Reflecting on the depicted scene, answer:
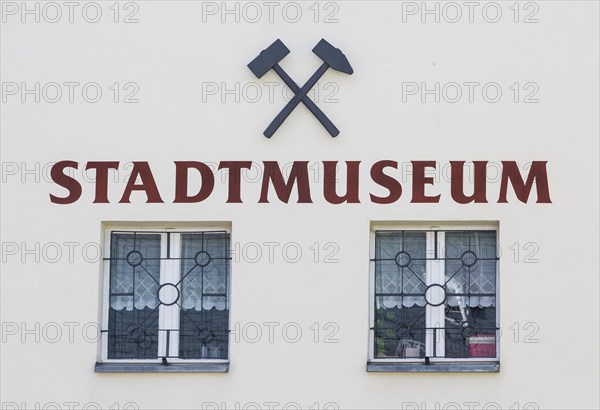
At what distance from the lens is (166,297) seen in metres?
10.6

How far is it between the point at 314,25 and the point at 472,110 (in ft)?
4.93

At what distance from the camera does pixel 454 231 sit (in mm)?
10594

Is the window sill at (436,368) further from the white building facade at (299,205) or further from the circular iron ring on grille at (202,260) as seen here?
the circular iron ring on grille at (202,260)

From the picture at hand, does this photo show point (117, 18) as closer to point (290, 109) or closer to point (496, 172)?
point (290, 109)

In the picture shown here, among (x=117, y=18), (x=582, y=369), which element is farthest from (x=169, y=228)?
(x=582, y=369)

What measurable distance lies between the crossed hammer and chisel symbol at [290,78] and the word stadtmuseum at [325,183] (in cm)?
33

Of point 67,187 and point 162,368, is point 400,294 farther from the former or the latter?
point 67,187

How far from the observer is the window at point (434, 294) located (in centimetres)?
1050

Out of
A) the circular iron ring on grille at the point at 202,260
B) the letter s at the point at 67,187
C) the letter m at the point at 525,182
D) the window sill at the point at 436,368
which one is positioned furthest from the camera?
the circular iron ring on grille at the point at 202,260

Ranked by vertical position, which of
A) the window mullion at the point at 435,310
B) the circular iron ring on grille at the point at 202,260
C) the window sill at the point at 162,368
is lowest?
the window sill at the point at 162,368

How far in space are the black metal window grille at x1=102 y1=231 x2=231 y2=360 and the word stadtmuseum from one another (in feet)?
1.31

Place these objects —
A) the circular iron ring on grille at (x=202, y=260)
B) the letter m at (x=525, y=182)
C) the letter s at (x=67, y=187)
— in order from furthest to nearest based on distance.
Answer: the circular iron ring on grille at (x=202, y=260) < the letter s at (x=67, y=187) < the letter m at (x=525, y=182)

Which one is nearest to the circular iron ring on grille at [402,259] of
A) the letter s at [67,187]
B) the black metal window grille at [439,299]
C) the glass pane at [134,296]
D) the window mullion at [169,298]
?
the black metal window grille at [439,299]

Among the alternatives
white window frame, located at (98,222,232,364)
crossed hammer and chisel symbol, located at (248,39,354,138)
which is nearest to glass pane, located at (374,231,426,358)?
crossed hammer and chisel symbol, located at (248,39,354,138)
